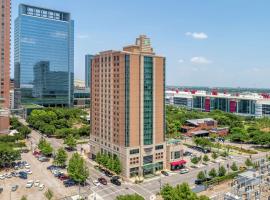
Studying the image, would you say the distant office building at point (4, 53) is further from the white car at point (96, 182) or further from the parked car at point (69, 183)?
the white car at point (96, 182)

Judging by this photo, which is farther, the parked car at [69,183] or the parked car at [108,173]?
the parked car at [108,173]

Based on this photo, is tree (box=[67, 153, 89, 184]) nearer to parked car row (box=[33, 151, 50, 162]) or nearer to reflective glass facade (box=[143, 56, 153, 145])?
reflective glass facade (box=[143, 56, 153, 145])

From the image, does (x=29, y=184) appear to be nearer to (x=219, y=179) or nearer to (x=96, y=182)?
(x=96, y=182)

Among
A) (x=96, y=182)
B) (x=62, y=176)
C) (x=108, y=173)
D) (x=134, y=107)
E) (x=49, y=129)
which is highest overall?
(x=134, y=107)

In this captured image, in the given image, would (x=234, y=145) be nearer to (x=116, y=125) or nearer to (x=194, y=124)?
(x=194, y=124)

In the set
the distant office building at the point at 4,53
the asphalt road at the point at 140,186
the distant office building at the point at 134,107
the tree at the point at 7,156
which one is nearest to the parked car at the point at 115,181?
the asphalt road at the point at 140,186

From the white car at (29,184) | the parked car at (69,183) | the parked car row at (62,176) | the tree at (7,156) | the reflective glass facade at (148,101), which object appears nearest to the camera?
the white car at (29,184)

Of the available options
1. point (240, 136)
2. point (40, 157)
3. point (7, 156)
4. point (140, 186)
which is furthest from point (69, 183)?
point (240, 136)

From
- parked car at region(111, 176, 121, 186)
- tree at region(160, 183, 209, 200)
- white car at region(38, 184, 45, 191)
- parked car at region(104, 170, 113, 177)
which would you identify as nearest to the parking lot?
white car at region(38, 184, 45, 191)
